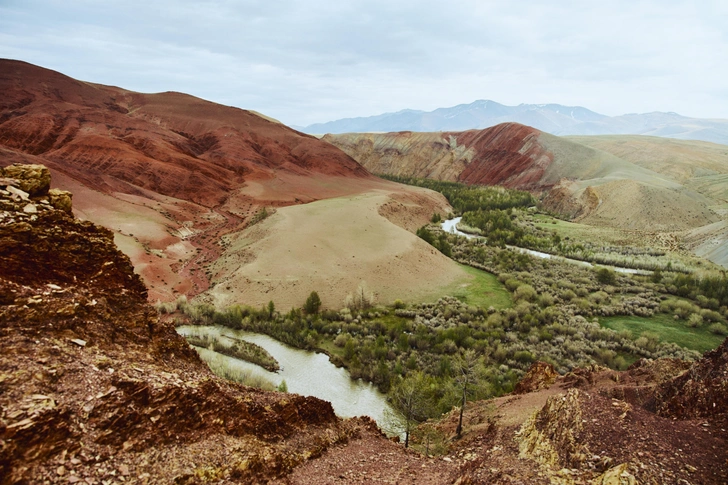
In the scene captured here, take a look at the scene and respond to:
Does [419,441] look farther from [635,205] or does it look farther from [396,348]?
[635,205]

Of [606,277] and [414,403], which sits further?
[606,277]

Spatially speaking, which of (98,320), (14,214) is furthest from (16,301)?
(14,214)

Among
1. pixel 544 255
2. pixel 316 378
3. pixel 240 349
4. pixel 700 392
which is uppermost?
pixel 700 392

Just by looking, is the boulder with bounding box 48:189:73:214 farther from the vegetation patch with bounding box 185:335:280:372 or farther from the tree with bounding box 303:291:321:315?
the tree with bounding box 303:291:321:315

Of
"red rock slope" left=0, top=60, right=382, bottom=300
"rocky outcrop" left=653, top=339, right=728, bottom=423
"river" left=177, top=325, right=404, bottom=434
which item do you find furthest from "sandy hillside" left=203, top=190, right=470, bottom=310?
"rocky outcrop" left=653, top=339, right=728, bottom=423

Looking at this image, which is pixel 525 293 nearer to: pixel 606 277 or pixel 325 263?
pixel 606 277

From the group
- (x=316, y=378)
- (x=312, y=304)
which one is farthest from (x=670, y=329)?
(x=312, y=304)
